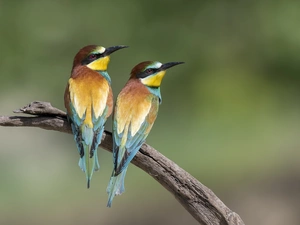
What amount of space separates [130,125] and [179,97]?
5218 millimetres

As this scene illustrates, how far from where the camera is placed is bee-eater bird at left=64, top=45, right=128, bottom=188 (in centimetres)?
207

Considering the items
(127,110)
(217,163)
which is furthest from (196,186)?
(217,163)

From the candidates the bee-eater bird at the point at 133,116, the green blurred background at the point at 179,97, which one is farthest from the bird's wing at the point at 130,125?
the green blurred background at the point at 179,97

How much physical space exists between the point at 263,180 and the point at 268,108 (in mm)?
1627

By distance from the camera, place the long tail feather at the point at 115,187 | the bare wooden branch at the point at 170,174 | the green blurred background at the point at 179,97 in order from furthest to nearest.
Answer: the green blurred background at the point at 179,97, the bare wooden branch at the point at 170,174, the long tail feather at the point at 115,187

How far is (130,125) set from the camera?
2146mm

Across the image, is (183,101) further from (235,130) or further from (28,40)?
(28,40)

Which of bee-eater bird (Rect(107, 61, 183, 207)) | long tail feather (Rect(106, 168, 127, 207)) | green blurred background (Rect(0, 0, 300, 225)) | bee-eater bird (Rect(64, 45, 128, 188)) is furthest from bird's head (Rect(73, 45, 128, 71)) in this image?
green blurred background (Rect(0, 0, 300, 225))

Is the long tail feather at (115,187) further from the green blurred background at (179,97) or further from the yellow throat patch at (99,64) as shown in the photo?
the green blurred background at (179,97)

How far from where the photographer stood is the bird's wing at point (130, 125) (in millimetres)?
2094

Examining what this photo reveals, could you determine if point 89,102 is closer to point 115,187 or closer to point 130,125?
point 130,125

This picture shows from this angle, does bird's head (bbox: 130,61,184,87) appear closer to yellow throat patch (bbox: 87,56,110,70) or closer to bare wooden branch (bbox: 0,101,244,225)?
yellow throat patch (bbox: 87,56,110,70)

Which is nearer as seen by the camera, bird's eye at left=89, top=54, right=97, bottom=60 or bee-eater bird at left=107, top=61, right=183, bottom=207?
bee-eater bird at left=107, top=61, right=183, bottom=207

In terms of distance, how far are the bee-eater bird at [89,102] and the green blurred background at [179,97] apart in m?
2.67
